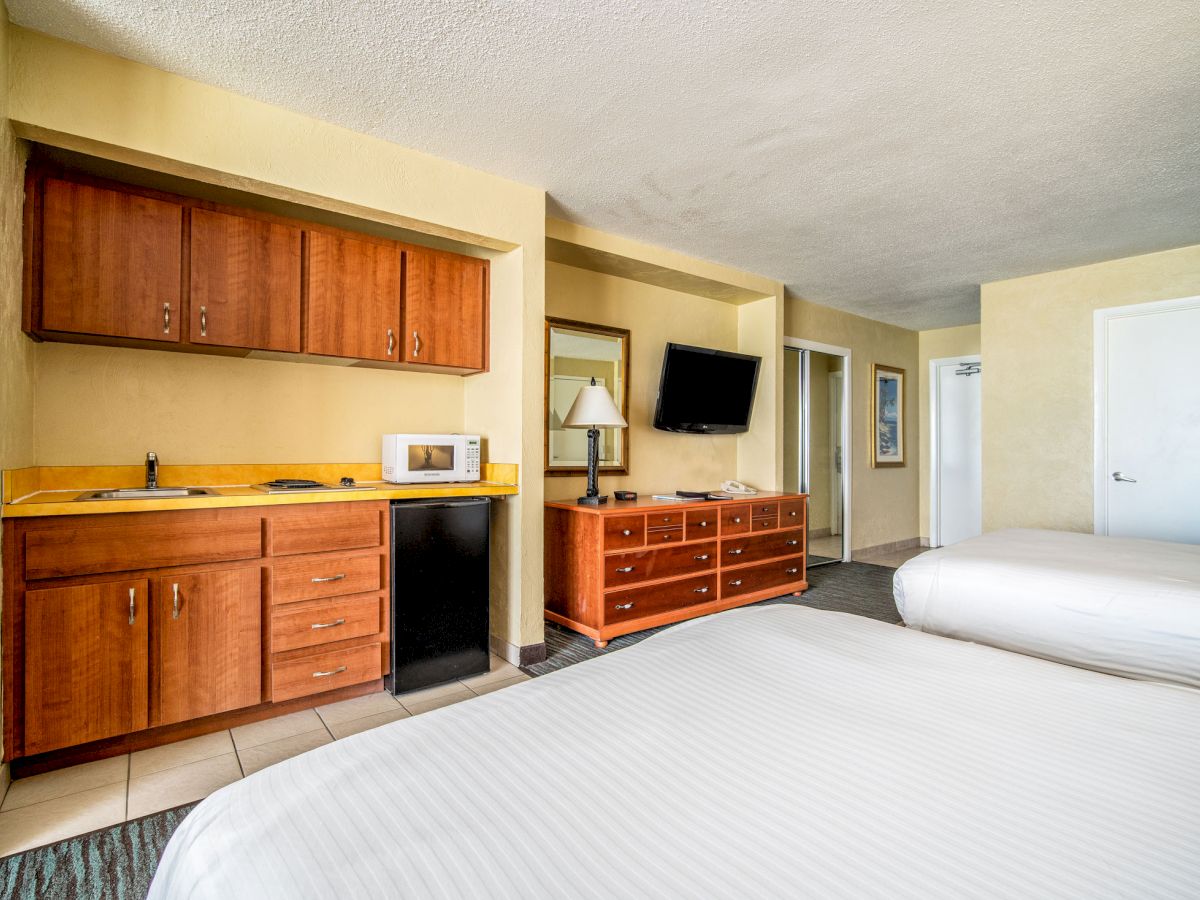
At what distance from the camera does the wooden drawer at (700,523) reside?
154 inches

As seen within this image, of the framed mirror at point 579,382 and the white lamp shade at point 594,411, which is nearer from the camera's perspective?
the white lamp shade at point 594,411

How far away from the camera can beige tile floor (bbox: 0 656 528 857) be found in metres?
1.86

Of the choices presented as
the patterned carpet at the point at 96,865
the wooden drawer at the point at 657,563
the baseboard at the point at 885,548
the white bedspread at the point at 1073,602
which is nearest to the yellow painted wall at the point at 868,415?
the baseboard at the point at 885,548

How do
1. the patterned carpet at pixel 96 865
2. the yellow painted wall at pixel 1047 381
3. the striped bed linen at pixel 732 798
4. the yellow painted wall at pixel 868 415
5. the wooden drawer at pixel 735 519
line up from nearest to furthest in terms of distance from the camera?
1. the striped bed linen at pixel 732 798
2. the patterned carpet at pixel 96 865
3. the wooden drawer at pixel 735 519
4. the yellow painted wall at pixel 1047 381
5. the yellow painted wall at pixel 868 415

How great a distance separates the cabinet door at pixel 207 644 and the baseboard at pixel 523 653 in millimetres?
1194

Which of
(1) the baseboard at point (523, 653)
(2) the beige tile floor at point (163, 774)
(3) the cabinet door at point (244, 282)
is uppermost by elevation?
(3) the cabinet door at point (244, 282)

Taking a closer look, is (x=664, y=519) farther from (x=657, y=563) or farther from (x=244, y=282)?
(x=244, y=282)

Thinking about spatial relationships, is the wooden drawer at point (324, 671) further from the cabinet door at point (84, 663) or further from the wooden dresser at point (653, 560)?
the wooden dresser at point (653, 560)

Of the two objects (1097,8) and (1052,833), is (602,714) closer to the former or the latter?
(1052,833)

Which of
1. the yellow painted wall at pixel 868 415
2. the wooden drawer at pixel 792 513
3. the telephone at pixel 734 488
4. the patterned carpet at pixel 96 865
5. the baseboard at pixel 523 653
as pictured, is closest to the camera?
the patterned carpet at pixel 96 865

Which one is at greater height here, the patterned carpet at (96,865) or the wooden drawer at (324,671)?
the wooden drawer at (324,671)

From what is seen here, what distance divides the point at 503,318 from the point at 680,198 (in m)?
1.20

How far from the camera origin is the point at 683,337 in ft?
15.9

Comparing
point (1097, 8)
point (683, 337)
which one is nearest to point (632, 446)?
point (683, 337)
